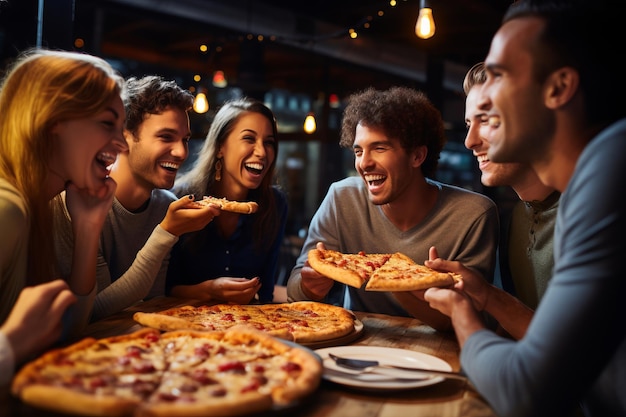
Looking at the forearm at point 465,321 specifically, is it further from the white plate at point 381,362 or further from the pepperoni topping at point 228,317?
the pepperoni topping at point 228,317

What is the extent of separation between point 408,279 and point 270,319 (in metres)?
0.75

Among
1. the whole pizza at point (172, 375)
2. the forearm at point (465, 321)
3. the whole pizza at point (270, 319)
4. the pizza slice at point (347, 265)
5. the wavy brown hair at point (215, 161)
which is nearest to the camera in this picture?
the whole pizza at point (172, 375)

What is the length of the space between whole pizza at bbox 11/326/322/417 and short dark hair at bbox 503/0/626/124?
135cm

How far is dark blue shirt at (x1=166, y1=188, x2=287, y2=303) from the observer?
4.07 meters

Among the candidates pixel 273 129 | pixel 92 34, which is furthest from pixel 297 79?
pixel 273 129

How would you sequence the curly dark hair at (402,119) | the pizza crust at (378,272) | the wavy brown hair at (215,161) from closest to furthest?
the pizza crust at (378,272), the curly dark hair at (402,119), the wavy brown hair at (215,161)

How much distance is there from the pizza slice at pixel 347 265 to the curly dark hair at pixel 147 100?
5.16 ft

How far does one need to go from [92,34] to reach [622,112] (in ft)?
34.1

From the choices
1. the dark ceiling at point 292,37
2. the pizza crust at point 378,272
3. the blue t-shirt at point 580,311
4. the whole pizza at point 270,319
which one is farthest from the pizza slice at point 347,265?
the dark ceiling at point 292,37

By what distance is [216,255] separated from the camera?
164 inches

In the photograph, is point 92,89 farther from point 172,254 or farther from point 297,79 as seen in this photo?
point 297,79

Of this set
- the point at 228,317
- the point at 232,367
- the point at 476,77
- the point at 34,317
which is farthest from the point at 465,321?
the point at 476,77

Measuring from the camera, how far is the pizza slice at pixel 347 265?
300cm

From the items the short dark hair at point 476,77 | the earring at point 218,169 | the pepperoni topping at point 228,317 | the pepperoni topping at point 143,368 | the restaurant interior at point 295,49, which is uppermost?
the restaurant interior at point 295,49
